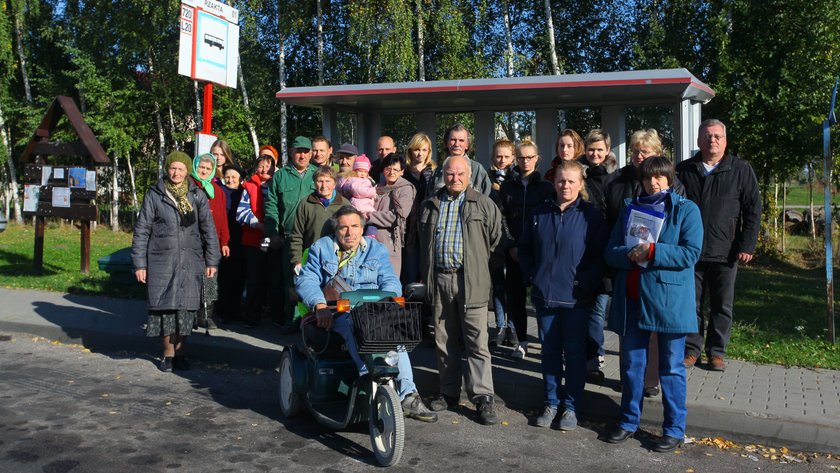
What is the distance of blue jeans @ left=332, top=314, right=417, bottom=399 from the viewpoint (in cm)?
494

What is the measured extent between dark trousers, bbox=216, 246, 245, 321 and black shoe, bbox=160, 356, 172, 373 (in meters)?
1.64

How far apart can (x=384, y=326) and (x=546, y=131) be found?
7304mm

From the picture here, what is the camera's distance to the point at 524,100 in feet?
36.5

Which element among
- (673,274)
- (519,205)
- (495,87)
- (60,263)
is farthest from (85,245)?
(673,274)

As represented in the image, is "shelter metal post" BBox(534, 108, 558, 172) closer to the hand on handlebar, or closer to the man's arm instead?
the man's arm

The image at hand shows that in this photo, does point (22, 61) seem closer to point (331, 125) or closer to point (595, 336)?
point (331, 125)

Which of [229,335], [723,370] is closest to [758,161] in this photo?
[723,370]

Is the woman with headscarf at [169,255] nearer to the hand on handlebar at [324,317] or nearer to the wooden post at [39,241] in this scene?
the hand on handlebar at [324,317]

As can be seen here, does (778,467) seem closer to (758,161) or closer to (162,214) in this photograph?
(162,214)

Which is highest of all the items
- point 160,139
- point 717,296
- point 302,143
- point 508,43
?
point 508,43

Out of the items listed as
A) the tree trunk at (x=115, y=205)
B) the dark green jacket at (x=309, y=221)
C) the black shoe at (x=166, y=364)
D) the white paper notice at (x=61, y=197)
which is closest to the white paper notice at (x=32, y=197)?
the white paper notice at (x=61, y=197)

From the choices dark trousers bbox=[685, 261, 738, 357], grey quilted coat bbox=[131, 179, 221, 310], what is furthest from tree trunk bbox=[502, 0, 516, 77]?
dark trousers bbox=[685, 261, 738, 357]

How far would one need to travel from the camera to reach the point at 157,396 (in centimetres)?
631

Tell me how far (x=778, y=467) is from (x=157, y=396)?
4.47 meters
